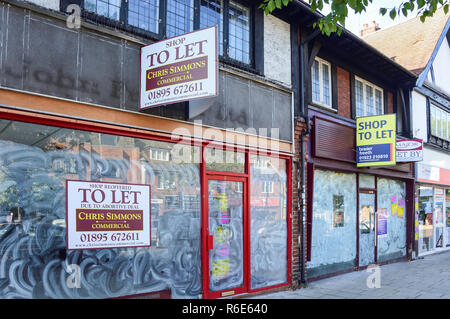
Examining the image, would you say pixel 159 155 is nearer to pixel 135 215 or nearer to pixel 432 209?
pixel 135 215

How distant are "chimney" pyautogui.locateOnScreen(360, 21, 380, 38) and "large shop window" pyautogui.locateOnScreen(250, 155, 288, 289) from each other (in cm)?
1546

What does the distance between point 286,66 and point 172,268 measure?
526cm

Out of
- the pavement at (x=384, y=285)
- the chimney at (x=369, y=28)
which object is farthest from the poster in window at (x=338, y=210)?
the chimney at (x=369, y=28)

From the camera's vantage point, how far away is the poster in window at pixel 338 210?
1162 centimetres

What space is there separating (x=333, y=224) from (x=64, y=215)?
760 centimetres

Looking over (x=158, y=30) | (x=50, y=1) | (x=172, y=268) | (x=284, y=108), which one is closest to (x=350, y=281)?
(x=284, y=108)

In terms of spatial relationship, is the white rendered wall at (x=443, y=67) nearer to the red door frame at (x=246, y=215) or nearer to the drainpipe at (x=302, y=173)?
the drainpipe at (x=302, y=173)

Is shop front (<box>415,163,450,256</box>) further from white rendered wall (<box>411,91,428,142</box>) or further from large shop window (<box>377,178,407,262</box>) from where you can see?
white rendered wall (<box>411,91,428,142</box>)

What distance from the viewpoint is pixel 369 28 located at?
73.4ft

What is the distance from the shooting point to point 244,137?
337 inches

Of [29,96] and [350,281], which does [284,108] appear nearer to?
[350,281]

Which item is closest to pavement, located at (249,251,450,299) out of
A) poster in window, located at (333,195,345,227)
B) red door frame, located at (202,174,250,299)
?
red door frame, located at (202,174,250,299)

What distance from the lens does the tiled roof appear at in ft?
55.0

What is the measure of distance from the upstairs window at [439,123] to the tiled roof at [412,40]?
2.03m
